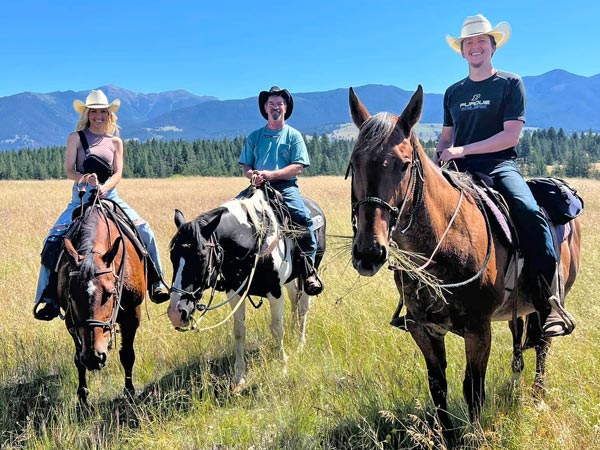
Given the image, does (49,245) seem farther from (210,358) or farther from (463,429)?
(463,429)

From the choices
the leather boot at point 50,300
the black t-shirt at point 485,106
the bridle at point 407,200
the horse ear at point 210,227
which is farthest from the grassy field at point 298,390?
the black t-shirt at point 485,106

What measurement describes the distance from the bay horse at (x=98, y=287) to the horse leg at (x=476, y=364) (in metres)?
2.91

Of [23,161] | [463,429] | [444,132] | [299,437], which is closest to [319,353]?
[299,437]

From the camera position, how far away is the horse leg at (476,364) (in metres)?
3.16

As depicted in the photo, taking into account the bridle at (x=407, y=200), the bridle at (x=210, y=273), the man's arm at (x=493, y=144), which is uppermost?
the man's arm at (x=493, y=144)

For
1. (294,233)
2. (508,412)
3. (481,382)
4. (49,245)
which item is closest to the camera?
(481,382)

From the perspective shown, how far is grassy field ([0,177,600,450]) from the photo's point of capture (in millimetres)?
3523

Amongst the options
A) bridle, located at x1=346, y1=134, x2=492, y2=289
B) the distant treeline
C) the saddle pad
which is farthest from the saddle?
the distant treeline

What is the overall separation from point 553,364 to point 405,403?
5.58 ft

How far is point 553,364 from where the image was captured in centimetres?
448

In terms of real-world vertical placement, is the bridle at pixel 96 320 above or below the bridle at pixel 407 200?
below

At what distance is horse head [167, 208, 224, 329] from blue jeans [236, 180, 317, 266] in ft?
4.97

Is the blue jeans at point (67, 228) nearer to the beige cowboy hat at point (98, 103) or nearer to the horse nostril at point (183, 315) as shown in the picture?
the beige cowboy hat at point (98, 103)

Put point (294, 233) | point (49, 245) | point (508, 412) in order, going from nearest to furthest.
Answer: point (508, 412)
point (49, 245)
point (294, 233)
